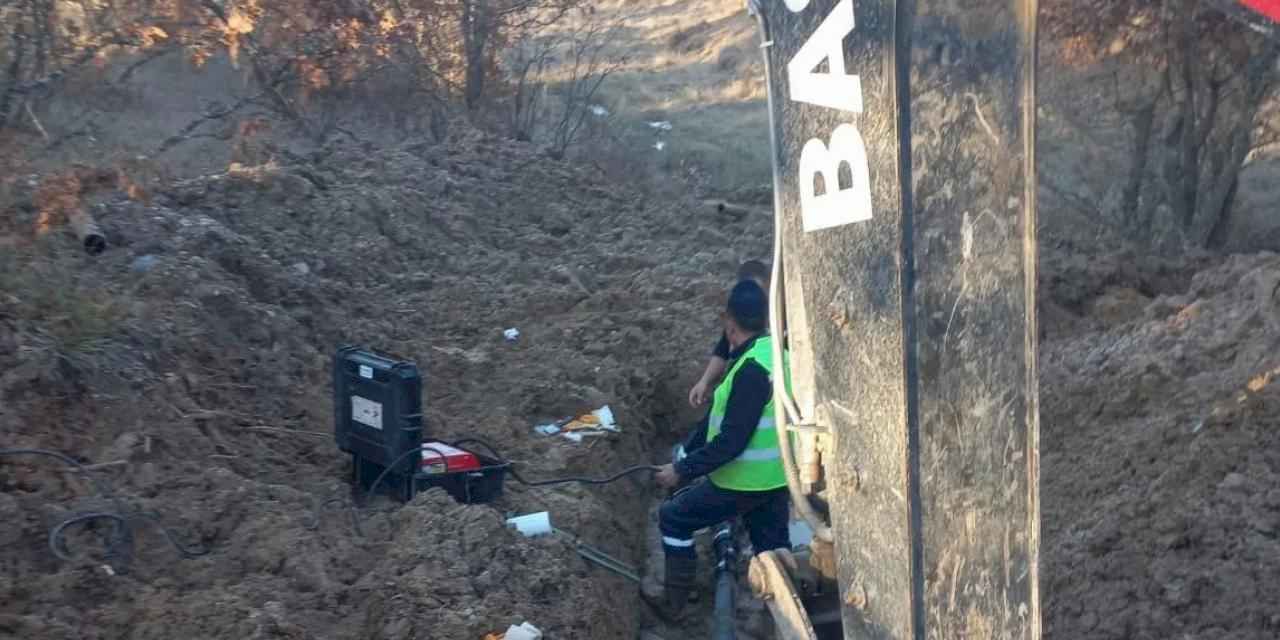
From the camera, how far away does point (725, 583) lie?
20.5 ft

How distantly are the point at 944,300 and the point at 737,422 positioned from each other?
321 cm

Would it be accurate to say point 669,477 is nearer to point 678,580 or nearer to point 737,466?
point 737,466

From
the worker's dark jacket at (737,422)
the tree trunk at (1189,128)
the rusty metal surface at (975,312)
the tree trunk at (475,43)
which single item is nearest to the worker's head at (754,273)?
the worker's dark jacket at (737,422)

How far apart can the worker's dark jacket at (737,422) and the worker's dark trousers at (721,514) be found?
9.6 inches

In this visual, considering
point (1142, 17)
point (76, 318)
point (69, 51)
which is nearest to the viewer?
point (76, 318)

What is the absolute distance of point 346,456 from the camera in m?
6.60

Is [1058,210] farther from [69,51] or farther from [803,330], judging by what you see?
[803,330]

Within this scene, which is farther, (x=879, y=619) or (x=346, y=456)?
(x=346, y=456)

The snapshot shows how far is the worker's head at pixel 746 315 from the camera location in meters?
5.91

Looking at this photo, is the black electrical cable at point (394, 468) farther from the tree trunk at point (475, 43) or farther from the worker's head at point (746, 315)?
the tree trunk at point (475, 43)

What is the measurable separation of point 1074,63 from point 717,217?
392 centimetres

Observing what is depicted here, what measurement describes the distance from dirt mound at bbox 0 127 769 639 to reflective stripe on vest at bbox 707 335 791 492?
29.9 inches

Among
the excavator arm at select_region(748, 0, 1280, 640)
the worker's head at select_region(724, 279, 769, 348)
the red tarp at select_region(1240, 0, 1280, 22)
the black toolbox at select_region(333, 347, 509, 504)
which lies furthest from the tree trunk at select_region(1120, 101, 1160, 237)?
the red tarp at select_region(1240, 0, 1280, 22)

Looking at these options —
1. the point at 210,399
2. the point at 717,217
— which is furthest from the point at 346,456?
the point at 717,217
